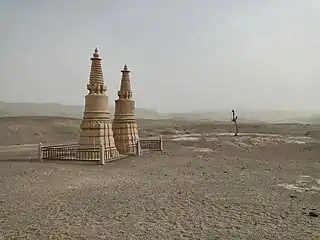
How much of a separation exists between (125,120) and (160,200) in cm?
1493

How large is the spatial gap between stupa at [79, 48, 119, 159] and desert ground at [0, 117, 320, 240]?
2098mm

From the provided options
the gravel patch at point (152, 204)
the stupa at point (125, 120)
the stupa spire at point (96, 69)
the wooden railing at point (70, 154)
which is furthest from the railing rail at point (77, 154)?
the stupa spire at point (96, 69)

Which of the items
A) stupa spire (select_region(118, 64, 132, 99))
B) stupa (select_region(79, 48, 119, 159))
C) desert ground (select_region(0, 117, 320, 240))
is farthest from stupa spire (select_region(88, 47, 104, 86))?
desert ground (select_region(0, 117, 320, 240))

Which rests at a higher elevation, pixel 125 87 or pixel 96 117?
pixel 125 87

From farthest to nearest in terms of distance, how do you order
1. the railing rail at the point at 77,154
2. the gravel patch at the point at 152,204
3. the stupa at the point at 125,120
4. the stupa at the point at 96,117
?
the stupa at the point at 125,120 < the stupa at the point at 96,117 < the railing rail at the point at 77,154 < the gravel patch at the point at 152,204

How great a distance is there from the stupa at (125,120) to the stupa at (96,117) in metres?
2.54

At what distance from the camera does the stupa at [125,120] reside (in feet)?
87.2

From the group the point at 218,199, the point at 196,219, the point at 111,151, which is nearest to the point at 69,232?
the point at 196,219

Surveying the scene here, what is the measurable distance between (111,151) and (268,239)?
15810mm

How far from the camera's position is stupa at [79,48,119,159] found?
23.1m

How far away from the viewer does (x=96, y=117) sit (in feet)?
77.3

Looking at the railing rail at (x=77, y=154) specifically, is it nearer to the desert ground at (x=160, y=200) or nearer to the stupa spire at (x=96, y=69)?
the desert ground at (x=160, y=200)

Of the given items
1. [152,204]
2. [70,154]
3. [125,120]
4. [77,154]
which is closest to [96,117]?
[77,154]

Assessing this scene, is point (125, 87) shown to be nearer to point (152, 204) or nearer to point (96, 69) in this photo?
point (96, 69)
